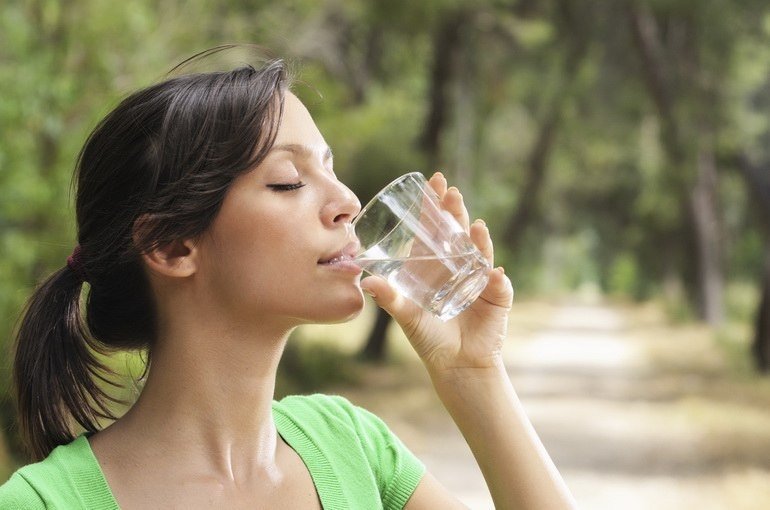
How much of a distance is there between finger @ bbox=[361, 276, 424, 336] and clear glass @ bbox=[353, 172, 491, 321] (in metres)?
0.02

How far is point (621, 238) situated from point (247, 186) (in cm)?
3082

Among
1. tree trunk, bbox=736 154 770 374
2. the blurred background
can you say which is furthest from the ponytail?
tree trunk, bbox=736 154 770 374

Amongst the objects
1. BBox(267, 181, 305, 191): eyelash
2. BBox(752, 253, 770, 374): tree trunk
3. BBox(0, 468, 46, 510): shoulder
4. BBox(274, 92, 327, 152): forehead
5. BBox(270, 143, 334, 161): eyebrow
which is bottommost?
BBox(0, 468, 46, 510): shoulder

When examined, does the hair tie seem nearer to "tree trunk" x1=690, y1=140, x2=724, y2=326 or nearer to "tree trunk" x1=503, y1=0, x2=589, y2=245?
"tree trunk" x1=503, y1=0, x2=589, y2=245

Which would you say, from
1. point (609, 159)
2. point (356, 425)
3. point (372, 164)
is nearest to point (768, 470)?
point (372, 164)

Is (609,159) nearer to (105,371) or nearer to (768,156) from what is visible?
(768,156)

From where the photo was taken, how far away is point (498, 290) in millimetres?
1946

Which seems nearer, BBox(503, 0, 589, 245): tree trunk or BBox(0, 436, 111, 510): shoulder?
BBox(0, 436, 111, 510): shoulder

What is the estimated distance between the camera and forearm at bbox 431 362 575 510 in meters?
1.87

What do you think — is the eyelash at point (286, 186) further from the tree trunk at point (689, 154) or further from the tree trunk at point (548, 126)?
the tree trunk at point (548, 126)

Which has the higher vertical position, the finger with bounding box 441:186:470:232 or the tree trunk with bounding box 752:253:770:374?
the tree trunk with bounding box 752:253:770:374

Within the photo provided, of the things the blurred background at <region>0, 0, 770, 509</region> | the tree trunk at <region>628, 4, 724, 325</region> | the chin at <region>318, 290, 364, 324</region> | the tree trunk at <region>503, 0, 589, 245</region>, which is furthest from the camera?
the tree trunk at <region>503, 0, 589, 245</region>

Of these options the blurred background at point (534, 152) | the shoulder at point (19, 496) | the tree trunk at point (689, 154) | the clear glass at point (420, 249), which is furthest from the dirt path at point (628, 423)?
the shoulder at point (19, 496)

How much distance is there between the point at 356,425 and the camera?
1946mm
